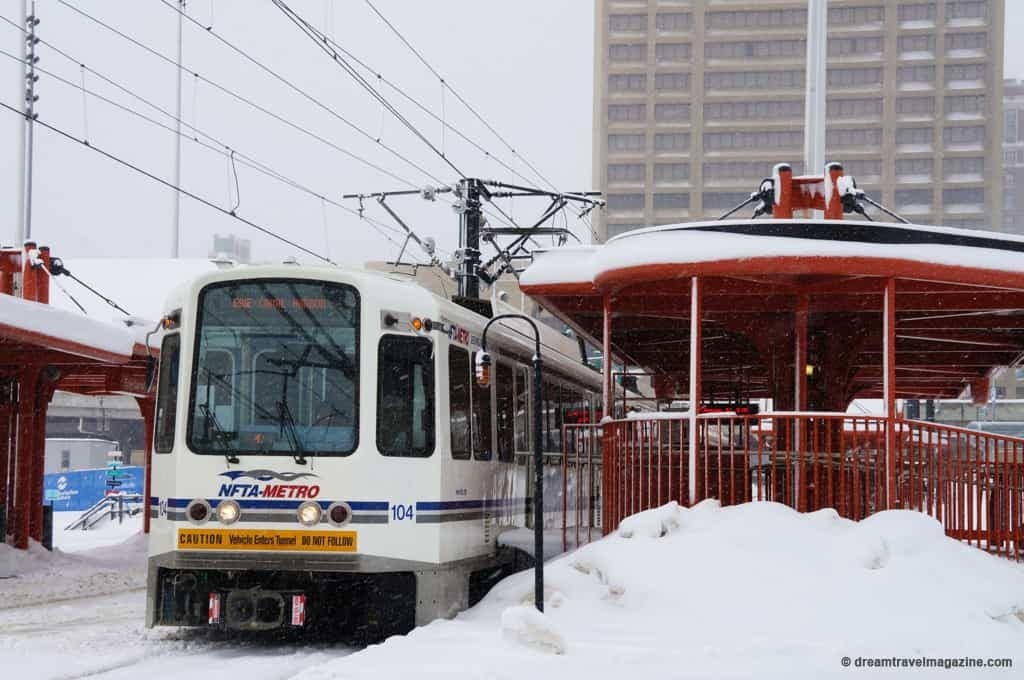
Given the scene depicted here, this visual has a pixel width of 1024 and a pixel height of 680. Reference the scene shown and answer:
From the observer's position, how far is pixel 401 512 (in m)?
10.8

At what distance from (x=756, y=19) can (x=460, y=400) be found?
107197 millimetres

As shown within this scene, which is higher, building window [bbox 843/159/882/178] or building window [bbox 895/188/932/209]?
building window [bbox 843/159/882/178]

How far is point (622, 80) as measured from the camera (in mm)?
115062

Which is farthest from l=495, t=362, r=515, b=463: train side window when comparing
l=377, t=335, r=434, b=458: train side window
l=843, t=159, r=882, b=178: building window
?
l=843, t=159, r=882, b=178: building window

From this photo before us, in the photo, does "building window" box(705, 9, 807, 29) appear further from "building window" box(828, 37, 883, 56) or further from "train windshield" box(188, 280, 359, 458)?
"train windshield" box(188, 280, 359, 458)

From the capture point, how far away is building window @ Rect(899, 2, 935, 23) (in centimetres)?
11135

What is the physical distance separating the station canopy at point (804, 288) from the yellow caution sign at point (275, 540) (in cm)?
380

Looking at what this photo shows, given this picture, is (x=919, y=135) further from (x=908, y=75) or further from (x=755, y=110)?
(x=755, y=110)

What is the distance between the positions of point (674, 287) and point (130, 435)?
76.5 meters

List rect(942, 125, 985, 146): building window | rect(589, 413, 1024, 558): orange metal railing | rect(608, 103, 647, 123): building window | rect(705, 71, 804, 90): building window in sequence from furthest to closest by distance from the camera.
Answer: rect(608, 103, 647, 123): building window < rect(705, 71, 804, 90): building window < rect(942, 125, 985, 146): building window < rect(589, 413, 1024, 558): orange metal railing

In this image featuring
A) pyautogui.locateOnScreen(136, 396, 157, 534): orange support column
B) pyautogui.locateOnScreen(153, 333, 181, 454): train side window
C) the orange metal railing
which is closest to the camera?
pyautogui.locateOnScreen(153, 333, 181, 454): train side window

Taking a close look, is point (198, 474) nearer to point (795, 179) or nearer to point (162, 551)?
point (162, 551)

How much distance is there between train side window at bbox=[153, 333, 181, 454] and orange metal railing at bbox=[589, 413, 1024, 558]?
180 inches

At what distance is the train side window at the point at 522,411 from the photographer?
1405 cm
